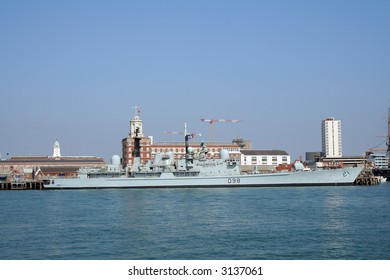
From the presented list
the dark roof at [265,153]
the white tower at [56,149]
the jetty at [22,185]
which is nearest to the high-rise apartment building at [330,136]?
the dark roof at [265,153]

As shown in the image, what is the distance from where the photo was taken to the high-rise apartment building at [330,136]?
139000 millimetres

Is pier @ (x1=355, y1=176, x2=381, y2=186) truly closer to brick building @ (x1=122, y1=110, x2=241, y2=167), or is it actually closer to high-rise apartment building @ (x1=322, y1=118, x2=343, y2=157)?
brick building @ (x1=122, y1=110, x2=241, y2=167)

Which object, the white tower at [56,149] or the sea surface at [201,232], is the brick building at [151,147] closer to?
the white tower at [56,149]

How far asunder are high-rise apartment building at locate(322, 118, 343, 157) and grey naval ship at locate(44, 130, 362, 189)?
88554 mm

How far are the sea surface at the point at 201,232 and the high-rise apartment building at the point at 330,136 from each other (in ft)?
367

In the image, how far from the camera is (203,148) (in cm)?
5581

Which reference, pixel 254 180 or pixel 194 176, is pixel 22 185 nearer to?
pixel 194 176

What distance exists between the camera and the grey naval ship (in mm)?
51750

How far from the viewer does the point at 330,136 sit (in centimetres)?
13925

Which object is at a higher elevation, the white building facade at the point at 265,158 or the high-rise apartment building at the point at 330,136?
the high-rise apartment building at the point at 330,136

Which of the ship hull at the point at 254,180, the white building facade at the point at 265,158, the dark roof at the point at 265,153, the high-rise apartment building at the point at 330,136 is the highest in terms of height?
the high-rise apartment building at the point at 330,136

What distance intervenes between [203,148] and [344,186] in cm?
1562

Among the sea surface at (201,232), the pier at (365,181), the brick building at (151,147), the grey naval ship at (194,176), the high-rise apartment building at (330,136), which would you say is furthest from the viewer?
the high-rise apartment building at (330,136)

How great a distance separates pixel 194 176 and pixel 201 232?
3363cm
